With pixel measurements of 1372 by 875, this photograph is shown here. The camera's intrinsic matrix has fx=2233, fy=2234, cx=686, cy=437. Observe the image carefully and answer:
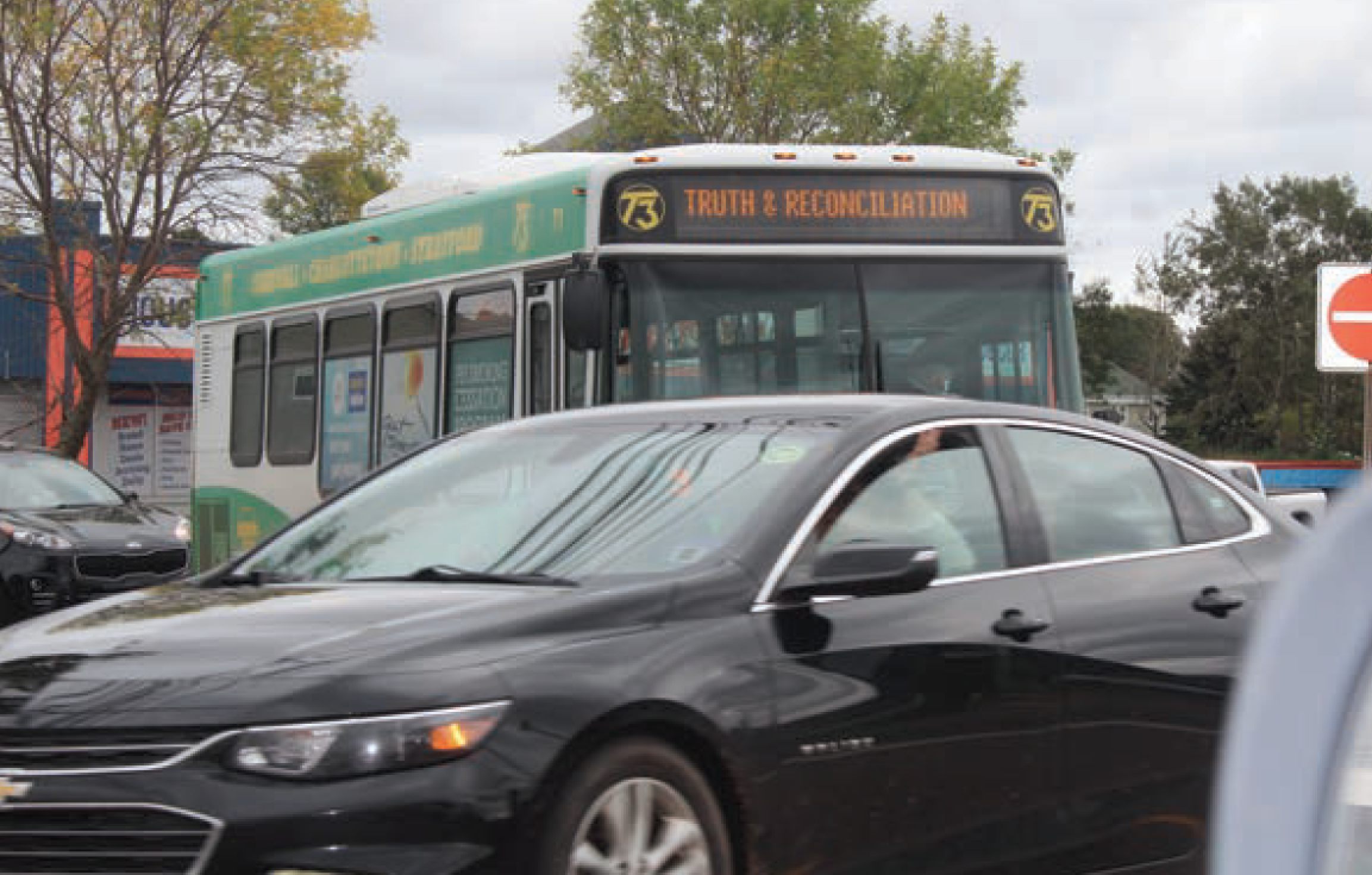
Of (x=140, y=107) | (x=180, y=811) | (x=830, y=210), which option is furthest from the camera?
(x=140, y=107)

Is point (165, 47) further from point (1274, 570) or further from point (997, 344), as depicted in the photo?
point (1274, 570)

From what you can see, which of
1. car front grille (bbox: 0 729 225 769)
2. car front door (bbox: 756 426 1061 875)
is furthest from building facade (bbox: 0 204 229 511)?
car front grille (bbox: 0 729 225 769)

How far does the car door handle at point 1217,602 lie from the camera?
230 inches

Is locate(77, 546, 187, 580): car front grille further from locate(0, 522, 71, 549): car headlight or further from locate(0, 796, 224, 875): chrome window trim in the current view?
locate(0, 796, 224, 875): chrome window trim

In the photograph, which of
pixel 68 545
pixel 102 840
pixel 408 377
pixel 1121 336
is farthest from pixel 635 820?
pixel 1121 336

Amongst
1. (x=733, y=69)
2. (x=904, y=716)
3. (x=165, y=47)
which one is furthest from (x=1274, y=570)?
(x=733, y=69)

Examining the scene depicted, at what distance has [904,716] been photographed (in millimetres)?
5094

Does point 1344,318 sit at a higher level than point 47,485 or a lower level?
higher

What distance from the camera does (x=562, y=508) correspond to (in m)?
5.43

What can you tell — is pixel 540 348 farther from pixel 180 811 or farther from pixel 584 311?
pixel 180 811

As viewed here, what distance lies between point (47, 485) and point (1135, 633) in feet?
44.4

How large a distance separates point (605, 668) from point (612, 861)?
1.30 feet

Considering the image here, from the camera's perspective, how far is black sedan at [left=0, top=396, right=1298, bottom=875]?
14.1ft

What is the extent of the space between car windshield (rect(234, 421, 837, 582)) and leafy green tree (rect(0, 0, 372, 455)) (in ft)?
83.7
